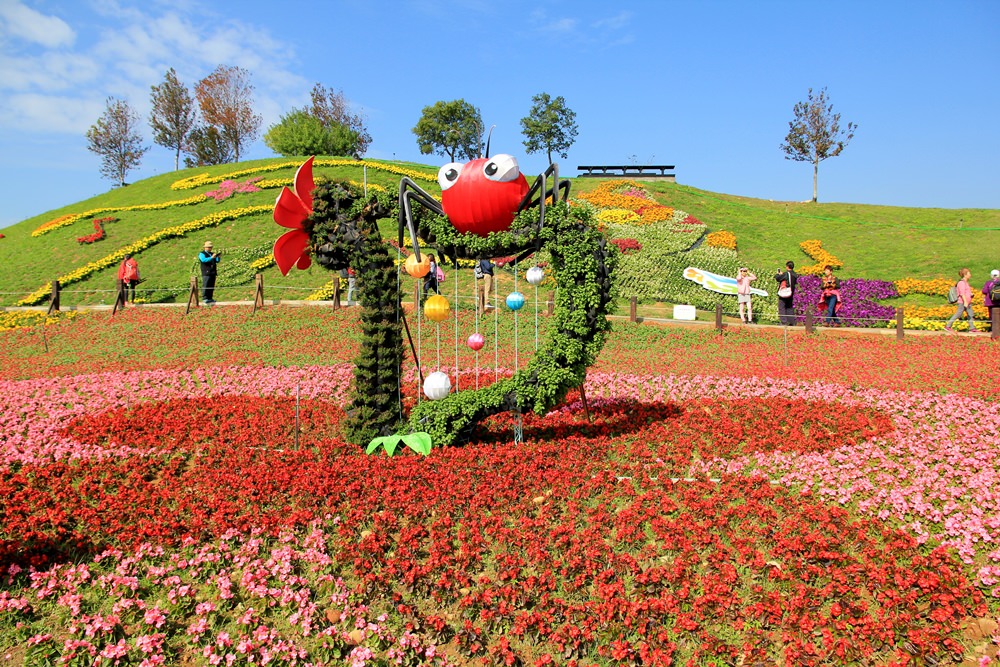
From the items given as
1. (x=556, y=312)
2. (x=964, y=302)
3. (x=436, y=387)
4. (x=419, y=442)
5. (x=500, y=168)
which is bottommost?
(x=419, y=442)

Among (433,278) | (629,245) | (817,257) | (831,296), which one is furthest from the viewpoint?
(817,257)

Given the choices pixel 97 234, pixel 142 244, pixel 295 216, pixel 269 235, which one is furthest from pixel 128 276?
pixel 295 216

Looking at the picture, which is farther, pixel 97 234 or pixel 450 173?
pixel 97 234

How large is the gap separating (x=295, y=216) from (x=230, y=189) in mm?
28462

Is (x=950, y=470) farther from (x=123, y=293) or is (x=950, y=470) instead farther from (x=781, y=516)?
(x=123, y=293)

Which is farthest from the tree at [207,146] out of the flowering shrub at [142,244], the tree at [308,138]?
the flowering shrub at [142,244]

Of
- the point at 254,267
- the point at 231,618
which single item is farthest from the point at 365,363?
the point at 254,267

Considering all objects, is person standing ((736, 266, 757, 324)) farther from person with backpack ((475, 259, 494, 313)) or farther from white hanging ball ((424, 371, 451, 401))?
white hanging ball ((424, 371, 451, 401))

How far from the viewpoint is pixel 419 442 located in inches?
311

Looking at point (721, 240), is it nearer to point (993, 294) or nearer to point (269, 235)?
point (993, 294)

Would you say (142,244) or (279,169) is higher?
(279,169)

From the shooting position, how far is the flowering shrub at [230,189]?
3316 centimetres

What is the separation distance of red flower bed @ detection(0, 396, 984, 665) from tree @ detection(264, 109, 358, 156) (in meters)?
40.9

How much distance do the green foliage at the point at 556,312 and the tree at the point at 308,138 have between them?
1618 inches
